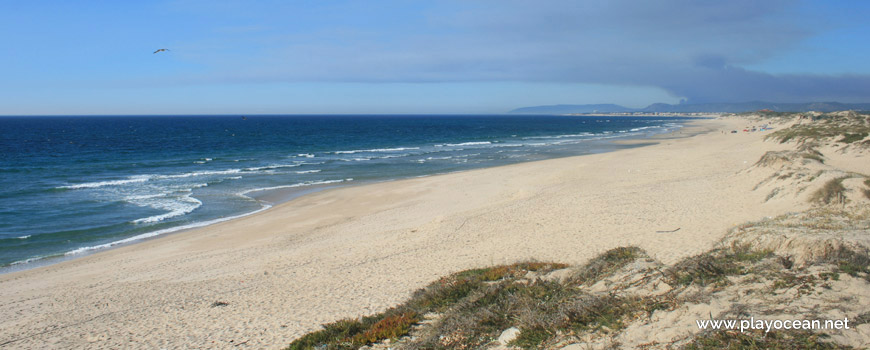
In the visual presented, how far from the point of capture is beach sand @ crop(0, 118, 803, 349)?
28.7 ft

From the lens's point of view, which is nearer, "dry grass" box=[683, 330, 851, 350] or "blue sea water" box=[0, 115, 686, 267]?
"dry grass" box=[683, 330, 851, 350]

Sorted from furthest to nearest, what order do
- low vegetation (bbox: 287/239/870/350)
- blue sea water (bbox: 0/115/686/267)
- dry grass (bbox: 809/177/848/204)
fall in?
1. blue sea water (bbox: 0/115/686/267)
2. dry grass (bbox: 809/177/848/204)
3. low vegetation (bbox: 287/239/870/350)

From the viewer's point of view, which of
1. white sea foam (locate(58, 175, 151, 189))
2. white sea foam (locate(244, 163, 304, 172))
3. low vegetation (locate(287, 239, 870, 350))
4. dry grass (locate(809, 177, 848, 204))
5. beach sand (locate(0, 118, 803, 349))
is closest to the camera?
low vegetation (locate(287, 239, 870, 350))

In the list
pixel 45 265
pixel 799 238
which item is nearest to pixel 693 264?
pixel 799 238

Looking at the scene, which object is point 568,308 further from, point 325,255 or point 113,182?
point 113,182

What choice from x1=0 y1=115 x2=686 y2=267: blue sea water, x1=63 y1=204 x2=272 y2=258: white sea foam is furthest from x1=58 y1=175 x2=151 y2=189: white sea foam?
x1=63 y1=204 x2=272 y2=258: white sea foam

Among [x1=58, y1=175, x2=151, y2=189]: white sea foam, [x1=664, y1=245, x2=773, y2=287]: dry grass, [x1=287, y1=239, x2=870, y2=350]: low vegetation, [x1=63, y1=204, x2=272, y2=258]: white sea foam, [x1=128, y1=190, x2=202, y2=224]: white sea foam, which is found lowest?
[x1=63, y1=204, x2=272, y2=258]: white sea foam

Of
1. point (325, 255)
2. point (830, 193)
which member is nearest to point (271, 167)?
point (325, 255)

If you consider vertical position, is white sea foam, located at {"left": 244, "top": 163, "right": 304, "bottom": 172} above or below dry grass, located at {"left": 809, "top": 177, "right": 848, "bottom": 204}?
below

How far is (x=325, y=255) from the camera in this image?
13.1 m

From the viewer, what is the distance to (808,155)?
1903 cm

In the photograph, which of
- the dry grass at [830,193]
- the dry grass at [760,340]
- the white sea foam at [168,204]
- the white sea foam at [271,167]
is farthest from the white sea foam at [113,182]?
the dry grass at [830,193]

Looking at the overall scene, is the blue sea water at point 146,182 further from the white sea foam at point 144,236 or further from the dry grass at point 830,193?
the dry grass at point 830,193

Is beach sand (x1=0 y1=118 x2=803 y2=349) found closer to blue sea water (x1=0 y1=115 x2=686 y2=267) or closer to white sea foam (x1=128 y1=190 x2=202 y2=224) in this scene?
blue sea water (x1=0 y1=115 x2=686 y2=267)
